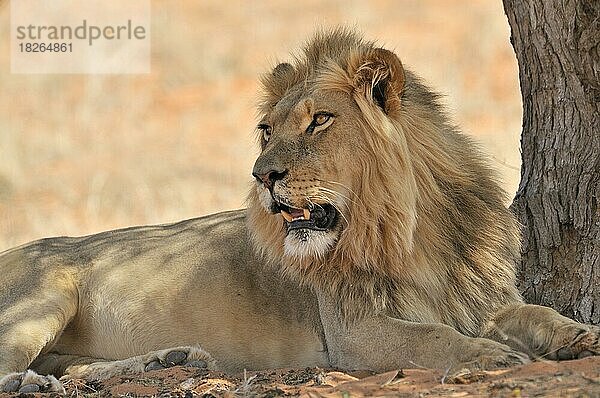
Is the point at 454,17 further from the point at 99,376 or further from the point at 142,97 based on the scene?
the point at 99,376

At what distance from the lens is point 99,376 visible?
486 cm

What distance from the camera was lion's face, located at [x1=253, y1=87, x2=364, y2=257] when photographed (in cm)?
416

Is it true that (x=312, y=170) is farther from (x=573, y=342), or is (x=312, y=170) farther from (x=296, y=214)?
(x=573, y=342)

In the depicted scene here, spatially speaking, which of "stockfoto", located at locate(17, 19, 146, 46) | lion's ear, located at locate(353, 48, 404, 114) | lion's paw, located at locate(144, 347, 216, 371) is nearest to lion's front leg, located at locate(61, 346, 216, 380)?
lion's paw, located at locate(144, 347, 216, 371)

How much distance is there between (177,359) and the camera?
4758mm

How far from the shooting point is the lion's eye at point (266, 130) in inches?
179

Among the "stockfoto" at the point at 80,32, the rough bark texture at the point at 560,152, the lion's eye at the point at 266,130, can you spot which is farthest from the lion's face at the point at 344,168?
the "stockfoto" at the point at 80,32

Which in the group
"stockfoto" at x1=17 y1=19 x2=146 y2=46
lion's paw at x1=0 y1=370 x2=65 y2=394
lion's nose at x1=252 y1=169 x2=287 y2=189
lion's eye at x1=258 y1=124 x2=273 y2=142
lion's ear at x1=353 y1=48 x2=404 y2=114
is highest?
"stockfoto" at x1=17 y1=19 x2=146 y2=46

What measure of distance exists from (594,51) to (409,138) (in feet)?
2.97

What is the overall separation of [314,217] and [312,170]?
0.21m

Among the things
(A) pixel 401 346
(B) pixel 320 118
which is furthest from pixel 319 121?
(A) pixel 401 346

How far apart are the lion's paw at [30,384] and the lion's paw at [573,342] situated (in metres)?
2.00

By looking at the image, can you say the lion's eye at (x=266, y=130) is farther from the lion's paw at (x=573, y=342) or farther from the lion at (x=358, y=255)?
the lion's paw at (x=573, y=342)

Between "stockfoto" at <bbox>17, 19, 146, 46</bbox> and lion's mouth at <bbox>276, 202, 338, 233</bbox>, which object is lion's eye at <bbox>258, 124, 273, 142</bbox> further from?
"stockfoto" at <bbox>17, 19, 146, 46</bbox>
